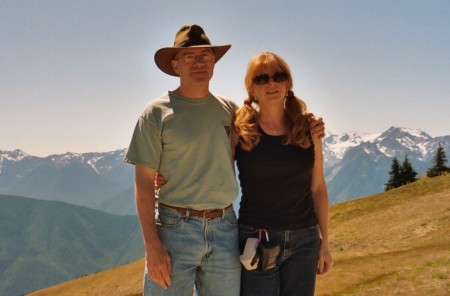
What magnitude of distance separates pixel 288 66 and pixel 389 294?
1367 cm

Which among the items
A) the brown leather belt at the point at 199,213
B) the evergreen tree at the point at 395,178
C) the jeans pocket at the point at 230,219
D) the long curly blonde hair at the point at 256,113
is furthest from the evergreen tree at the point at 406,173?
the brown leather belt at the point at 199,213

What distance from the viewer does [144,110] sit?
17.3 feet

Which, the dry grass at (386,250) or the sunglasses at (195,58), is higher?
the sunglasses at (195,58)

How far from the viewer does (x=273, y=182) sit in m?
5.73

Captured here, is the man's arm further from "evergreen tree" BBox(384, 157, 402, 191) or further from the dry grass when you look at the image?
"evergreen tree" BBox(384, 157, 402, 191)

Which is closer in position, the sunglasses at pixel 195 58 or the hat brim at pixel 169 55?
the sunglasses at pixel 195 58

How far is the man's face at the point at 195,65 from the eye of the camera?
547 centimetres

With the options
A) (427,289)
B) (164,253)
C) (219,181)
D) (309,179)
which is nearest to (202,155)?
(219,181)

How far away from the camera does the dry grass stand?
1856 centimetres

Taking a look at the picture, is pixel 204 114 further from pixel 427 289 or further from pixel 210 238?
pixel 427 289

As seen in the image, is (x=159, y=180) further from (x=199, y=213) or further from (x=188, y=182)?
(x=199, y=213)

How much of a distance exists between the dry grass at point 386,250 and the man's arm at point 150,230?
44.7 ft

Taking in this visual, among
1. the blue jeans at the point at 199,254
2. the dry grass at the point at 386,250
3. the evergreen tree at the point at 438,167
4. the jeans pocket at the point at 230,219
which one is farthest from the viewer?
the evergreen tree at the point at 438,167

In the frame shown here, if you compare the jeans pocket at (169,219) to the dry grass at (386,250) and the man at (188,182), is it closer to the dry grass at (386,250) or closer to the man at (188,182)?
the man at (188,182)
